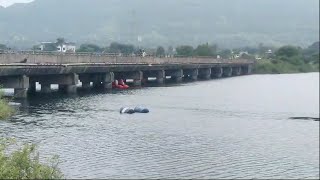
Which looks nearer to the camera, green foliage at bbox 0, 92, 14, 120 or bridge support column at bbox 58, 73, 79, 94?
green foliage at bbox 0, 92, 14, 120

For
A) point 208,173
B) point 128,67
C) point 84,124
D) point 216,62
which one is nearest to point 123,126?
point 84,124

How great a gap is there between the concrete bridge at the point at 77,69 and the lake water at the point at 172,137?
4.21 m

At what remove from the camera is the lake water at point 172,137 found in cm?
3525

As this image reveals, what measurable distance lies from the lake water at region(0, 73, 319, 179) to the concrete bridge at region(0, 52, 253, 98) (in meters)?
4.21

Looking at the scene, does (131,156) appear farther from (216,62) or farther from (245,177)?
(216,62)

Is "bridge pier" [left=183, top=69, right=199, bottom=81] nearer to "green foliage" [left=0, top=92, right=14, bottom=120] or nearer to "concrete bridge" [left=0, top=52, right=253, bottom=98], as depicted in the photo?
Answer: "concrete bridge" [left=0, top=52, right=253, bottom=98]

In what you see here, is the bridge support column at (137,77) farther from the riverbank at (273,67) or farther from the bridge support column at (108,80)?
the riverbank at (273,67)

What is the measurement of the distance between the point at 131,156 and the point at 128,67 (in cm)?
7072

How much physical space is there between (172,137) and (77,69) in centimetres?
4373

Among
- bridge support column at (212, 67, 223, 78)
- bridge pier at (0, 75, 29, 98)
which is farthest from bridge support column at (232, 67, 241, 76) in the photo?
bridge pier at (0, 75, 29, 98)

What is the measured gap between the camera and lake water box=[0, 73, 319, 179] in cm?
3525

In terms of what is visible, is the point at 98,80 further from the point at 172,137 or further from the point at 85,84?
Answer: the point at 172,137

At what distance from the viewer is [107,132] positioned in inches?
1987

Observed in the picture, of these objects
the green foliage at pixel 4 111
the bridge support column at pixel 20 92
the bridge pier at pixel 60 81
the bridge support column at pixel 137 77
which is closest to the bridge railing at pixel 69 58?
the bridge support column at pixel 137 77
